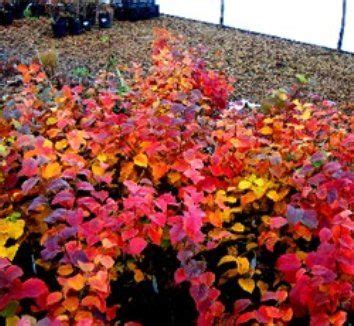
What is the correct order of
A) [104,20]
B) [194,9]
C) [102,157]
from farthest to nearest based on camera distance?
[194,9] → [104,20] → [102,157]

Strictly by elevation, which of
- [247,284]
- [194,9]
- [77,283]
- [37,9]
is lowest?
[37,9]

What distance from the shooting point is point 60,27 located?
29.8ft

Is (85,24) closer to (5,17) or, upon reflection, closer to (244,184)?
(5,17)

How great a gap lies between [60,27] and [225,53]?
116 inches

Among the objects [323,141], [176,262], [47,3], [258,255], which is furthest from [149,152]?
[47,3]

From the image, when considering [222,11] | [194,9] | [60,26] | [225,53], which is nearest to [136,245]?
[225,53]

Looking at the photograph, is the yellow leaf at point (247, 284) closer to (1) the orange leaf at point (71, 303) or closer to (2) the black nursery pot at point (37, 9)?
(1) the orange leaf at point (71, 303)

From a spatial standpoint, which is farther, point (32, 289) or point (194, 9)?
point (194, 9)

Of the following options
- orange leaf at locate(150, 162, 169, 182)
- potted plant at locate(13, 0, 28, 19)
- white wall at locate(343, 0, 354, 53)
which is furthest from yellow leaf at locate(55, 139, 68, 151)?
potted plant at locate(13, 0, 28, 19)

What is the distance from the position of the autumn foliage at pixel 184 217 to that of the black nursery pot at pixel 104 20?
291 inches

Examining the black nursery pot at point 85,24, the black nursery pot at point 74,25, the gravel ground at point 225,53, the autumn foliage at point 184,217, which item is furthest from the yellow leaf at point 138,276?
the black nursery pot at point 85,24

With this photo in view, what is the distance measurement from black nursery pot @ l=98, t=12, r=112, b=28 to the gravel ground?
164 millimetres

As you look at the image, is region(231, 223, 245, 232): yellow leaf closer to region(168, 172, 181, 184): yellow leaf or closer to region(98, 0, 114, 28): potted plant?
region(168, 172, 181, 184): yellow leaf

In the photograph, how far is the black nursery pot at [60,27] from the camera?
9.05 meters
